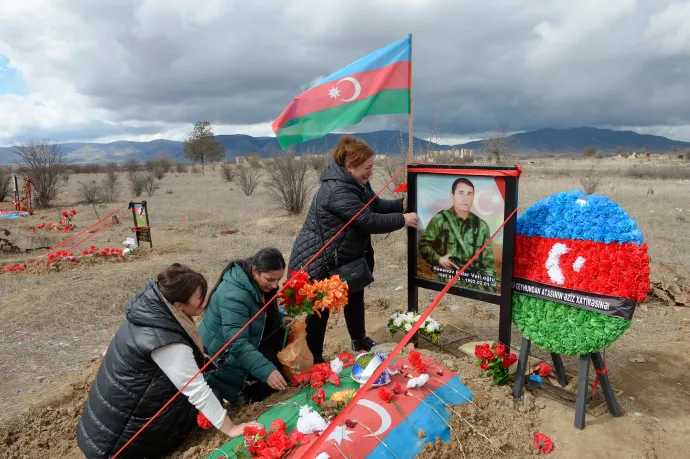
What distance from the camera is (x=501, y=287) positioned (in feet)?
10.9

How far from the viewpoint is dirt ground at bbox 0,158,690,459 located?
2.81 m

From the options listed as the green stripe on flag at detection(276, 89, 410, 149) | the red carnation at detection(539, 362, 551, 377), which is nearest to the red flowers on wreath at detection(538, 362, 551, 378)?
the red carnation at detection(539, 362, 551, 377)

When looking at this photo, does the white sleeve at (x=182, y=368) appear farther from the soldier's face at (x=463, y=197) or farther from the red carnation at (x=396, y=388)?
the soldier's face at (x=463, y=197)

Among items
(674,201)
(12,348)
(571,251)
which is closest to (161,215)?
(12,348)


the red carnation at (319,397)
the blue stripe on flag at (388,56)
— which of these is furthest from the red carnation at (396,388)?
the blue stripe on flag at (388,56)

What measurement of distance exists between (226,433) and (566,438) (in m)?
2.00

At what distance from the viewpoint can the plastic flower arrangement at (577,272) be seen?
8.93ft

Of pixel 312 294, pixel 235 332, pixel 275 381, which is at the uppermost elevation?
pixel 312 294

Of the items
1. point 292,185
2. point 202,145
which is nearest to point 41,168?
point 292,185

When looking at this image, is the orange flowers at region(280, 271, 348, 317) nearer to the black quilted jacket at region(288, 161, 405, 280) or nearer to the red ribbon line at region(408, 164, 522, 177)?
the black quilted jacket at region(288, 161, 405, 280)

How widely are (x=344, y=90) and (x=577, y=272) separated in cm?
222

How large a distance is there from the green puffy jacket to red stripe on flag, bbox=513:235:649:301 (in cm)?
188

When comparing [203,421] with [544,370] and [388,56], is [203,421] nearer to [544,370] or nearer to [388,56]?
[544,370]

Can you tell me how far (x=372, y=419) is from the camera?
2.61 m
